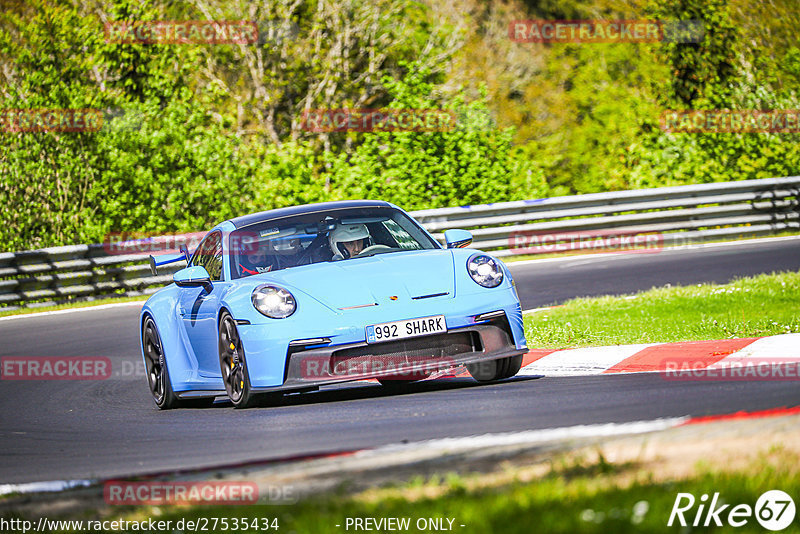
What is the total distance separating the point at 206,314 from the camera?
306 inches

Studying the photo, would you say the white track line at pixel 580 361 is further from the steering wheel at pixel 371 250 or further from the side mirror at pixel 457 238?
the steering wheel at pixel 371 250

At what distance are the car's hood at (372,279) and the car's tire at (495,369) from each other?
0.69m

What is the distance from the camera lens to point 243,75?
31.1 meters

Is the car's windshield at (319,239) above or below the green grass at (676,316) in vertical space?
above

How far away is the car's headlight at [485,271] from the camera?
731cm

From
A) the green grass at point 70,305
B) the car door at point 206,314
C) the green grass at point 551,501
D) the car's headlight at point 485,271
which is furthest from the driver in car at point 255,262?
the green grass at point 70,305

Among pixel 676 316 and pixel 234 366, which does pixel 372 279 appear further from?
pixel 676 316

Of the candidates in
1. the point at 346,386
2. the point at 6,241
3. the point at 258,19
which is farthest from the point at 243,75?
A: the point at 346,386

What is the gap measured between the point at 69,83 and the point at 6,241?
3.42 m

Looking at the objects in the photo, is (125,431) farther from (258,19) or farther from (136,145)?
(258,19)

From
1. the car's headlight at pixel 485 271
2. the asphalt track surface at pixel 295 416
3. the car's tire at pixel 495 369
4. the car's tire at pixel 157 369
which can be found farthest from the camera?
the car's tire at pixel 157 369

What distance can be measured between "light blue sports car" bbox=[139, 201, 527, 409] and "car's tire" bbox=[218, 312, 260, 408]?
11mm

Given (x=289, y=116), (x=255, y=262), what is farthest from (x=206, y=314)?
(x=289, y=116)

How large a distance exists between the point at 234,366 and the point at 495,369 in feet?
5.66
